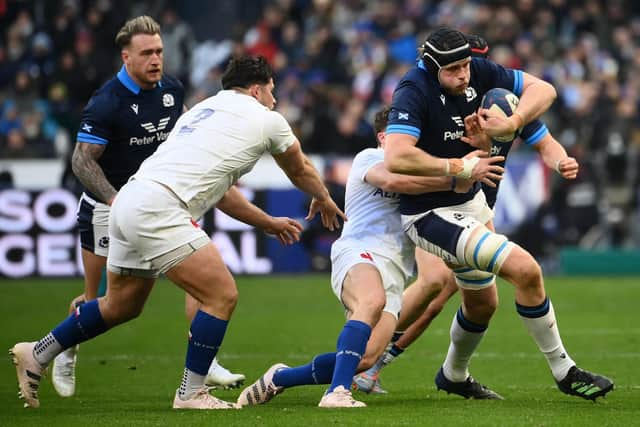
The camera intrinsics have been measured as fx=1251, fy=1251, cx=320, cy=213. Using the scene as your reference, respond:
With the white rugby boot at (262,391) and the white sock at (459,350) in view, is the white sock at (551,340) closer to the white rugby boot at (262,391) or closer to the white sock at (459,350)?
the white sock at (459,350)

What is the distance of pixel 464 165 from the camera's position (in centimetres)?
793

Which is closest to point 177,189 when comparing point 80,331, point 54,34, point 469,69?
point 80,331

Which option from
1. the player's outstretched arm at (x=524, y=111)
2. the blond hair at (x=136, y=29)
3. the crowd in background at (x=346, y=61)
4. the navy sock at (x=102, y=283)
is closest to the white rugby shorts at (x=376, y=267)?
the player's outstretched arm at (x=524, y=111)

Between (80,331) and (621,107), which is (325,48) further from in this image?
(80,331)

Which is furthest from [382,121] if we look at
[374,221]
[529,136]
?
[529,136]

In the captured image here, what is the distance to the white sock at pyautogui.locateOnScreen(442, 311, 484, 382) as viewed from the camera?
8898mm

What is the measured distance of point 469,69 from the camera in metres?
8.43

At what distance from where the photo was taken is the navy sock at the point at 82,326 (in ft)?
27.8

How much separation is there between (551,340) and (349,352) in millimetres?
1353

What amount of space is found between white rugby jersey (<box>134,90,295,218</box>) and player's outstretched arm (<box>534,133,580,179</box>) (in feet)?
5.91

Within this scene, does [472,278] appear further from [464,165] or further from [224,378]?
[224,378]

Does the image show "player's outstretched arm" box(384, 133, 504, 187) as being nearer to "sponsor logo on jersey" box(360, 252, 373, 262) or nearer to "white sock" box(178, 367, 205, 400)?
"sponsor logo on jersey" box(360, 252, 373, 262)

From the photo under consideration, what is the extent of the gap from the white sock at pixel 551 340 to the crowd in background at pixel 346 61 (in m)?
12.4

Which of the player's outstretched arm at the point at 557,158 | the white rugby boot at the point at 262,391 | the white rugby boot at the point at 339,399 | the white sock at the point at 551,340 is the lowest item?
the white rugby boot at the point at 262,391
